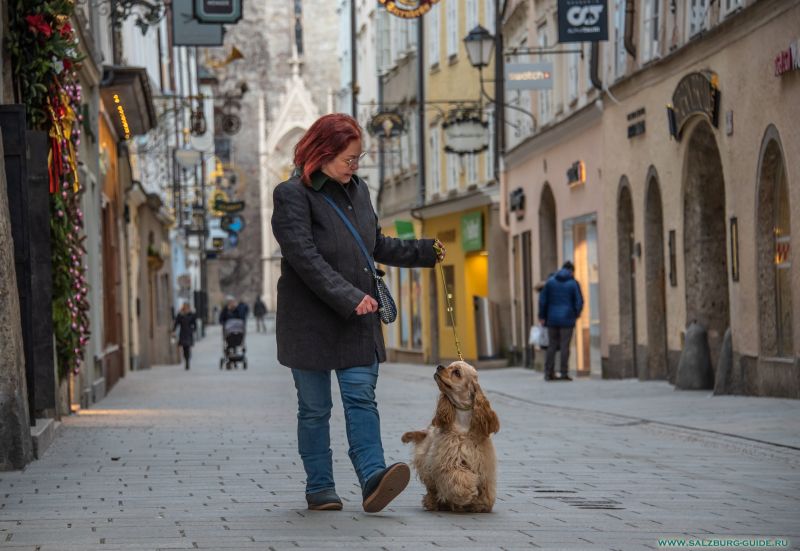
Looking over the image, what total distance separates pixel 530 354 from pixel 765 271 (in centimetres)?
1529

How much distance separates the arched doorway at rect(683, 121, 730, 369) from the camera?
22.7 m

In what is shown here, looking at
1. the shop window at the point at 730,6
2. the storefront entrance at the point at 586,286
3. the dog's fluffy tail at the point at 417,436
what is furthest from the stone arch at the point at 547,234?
the dog's fluffy tail at the point at 417,436

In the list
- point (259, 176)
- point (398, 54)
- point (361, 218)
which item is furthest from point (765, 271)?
point (259, 176)

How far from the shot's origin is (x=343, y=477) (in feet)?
35.7

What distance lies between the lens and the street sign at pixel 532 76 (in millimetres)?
28141

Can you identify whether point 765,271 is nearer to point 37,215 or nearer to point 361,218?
point 37,215

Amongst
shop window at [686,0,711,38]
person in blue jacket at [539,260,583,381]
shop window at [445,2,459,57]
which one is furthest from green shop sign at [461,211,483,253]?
shop window at [686,0,711,38]

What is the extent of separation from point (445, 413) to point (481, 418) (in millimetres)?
179

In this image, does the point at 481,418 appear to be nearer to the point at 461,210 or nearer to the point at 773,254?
the point at 773,254

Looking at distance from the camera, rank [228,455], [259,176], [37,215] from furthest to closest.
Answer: [259,176]
[37,215]
[228,455]

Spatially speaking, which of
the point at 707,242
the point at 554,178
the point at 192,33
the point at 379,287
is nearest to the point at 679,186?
the point at 707,242

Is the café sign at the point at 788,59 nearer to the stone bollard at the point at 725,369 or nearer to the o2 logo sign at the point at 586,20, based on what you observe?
the stone bollard at the point at 725,369

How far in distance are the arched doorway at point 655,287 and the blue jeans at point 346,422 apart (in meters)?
16.7

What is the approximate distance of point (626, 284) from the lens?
26.8 metres
